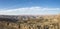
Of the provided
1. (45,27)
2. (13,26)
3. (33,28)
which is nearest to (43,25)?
(45,27)

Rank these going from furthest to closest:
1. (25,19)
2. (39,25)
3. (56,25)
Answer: (25,19)
(39,25)
(56,25)

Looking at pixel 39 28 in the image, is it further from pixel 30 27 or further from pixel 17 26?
pixel 17 26

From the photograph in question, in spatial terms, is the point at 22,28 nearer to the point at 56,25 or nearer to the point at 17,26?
the point at 17,26

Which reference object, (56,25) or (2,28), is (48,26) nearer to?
(56,25)

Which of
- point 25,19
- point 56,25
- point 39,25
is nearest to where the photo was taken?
point 56,25

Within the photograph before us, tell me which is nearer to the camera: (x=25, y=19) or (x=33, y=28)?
(x=33, y=28)

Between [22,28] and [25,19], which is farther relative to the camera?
[25,19]

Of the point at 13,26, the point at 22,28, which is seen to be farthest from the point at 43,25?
the point at 13,26

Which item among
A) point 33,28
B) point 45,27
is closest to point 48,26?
point 45,27
